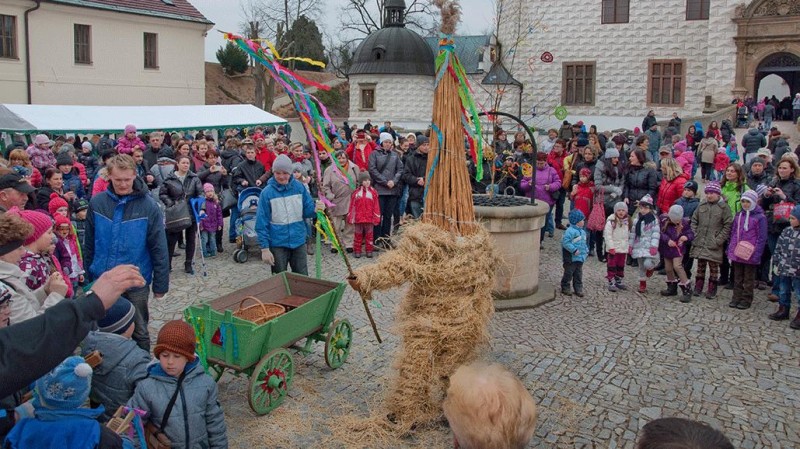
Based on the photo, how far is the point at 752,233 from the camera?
8.77m

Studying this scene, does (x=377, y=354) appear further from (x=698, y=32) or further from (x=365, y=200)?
(x=698, y=32)

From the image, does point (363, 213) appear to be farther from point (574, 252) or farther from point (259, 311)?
point (259, 311)

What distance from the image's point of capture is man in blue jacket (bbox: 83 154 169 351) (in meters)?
5.70

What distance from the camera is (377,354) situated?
6.99m

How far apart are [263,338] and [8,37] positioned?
1070 inches

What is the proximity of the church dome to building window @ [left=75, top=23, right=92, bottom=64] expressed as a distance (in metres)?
13.8

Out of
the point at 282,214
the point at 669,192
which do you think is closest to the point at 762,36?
the point at 669,192

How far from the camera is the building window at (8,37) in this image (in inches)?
1055

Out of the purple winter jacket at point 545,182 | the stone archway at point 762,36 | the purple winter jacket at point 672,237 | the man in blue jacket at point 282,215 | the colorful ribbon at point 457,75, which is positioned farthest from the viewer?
the stone archway at point 762,36

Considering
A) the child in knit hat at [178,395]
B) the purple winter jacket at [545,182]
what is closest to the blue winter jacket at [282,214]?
the child in knit hat at [178,395]

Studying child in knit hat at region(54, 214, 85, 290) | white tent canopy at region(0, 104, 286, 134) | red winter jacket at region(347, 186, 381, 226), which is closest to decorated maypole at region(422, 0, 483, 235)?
child in knit hat at region(54, 214, 85, 290)

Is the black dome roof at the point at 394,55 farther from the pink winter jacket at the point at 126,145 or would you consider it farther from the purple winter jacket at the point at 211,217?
the purple winter jacket at the point at 211,217

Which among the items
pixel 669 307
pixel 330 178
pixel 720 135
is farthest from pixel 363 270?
pixel 720 135

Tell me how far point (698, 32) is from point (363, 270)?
30.7 m
